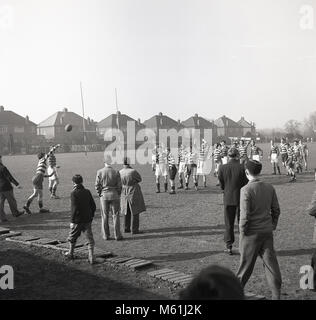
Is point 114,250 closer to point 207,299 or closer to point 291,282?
point 291,282

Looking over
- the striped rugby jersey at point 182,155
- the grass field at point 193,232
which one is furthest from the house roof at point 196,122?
the grass field at point 193,232

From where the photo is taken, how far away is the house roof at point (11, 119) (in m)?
91.2

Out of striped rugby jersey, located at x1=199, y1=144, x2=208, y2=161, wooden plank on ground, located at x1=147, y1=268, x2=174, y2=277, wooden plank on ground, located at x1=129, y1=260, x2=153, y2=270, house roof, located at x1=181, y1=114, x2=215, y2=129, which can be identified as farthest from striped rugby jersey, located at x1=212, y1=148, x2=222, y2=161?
house roof, located at x1=181, y1=114, x2=215, y2=129

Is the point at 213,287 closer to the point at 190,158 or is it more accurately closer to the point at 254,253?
the point at 254,253

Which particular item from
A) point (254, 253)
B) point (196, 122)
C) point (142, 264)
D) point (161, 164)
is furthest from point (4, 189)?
point (196, 122)

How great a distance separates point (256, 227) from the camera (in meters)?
6.14

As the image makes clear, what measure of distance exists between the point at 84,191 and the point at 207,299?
6431 millimetres

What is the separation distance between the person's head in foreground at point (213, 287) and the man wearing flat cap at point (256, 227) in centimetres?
367

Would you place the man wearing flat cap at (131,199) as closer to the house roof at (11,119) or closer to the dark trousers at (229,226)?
the dark trousers at (229,226)

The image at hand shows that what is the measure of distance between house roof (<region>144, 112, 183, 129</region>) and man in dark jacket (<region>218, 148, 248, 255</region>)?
8875 centimetres

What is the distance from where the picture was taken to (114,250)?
30.7ft

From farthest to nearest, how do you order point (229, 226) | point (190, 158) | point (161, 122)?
point (161, 122), point (190, 158), point (229, 226)

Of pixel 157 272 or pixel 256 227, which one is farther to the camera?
pixel 157 272

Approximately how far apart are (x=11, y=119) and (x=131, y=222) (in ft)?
288
